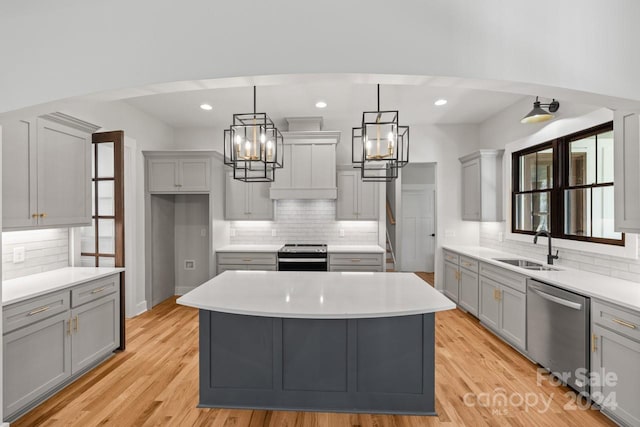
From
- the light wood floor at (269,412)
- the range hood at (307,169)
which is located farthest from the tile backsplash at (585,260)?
the range hood at (307,169)

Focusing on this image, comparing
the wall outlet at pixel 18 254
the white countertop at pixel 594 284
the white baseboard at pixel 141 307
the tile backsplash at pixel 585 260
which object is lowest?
the white baseboard at pixel 141 307

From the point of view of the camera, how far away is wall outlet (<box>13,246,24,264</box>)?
262cm

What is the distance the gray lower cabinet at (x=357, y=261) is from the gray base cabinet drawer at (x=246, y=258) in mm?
908

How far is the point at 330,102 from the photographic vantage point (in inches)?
165

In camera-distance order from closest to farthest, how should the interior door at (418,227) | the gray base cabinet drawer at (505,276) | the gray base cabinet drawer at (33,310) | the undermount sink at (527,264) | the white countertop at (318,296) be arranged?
the white countertop at (318,296), the gray base cabinet drawer at (33,310), the gray base cabinet drawer at (505,276), the undermount sink at (527,264), the interior door at (418,227)

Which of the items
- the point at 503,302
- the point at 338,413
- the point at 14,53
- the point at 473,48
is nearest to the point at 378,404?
the point at 338,413

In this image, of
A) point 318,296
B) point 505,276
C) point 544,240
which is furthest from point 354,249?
point 318,296

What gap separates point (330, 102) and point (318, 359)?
3254mm

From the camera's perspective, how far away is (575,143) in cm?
327

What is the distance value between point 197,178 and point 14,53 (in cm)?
305

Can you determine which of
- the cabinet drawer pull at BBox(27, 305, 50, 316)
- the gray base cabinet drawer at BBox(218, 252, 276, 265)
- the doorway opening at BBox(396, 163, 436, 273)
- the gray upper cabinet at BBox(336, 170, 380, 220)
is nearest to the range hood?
the gray upper cabinet at BBox(336, 170, 380, 220)

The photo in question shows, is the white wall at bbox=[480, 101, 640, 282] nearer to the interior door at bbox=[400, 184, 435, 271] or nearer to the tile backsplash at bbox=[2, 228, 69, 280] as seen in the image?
the interior door at bbox=[400, 184, 435, 271]

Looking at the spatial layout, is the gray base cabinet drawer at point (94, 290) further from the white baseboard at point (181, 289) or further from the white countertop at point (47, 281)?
the white baseboard at point (181, 289)

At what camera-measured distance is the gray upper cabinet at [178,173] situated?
455 centimetres
